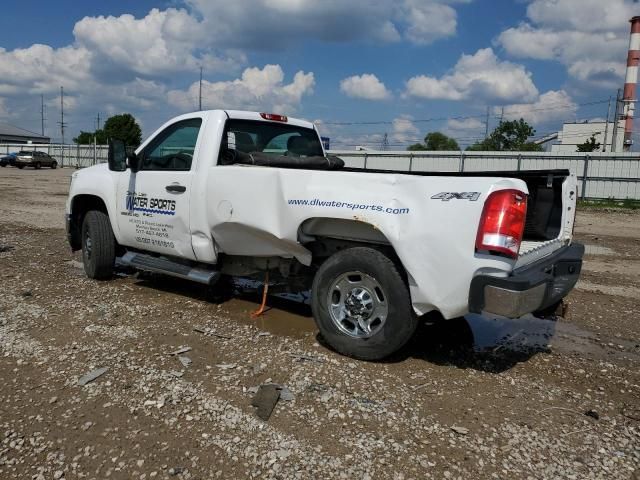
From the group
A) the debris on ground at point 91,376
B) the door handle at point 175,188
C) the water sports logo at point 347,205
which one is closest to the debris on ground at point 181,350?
the debris on ground at point 91,376

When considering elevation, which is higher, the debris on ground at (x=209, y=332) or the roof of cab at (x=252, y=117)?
the roof of cab at (x=252, y=117)

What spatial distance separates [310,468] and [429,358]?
1.85 m

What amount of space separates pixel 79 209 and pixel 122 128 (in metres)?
74.1

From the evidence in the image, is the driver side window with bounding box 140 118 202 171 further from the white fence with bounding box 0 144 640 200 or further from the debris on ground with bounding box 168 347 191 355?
the white fence with bounding box 0 144 640 200

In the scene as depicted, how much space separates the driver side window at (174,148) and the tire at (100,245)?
104cm

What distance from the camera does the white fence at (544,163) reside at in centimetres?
2303

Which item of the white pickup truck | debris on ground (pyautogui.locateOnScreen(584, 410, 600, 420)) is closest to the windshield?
the white pickup truck

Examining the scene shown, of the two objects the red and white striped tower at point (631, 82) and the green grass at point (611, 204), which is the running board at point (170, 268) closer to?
the green grass at point (611, 204)

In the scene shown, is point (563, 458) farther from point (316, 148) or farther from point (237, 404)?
point (316, 148)

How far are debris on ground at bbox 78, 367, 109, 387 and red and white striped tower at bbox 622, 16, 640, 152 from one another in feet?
182

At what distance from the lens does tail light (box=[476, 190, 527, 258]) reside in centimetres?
338

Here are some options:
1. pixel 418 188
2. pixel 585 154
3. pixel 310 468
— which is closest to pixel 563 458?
pixel 310 468

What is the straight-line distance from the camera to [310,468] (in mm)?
2787

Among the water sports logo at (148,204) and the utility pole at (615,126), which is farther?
the utility pole at (615,126)
